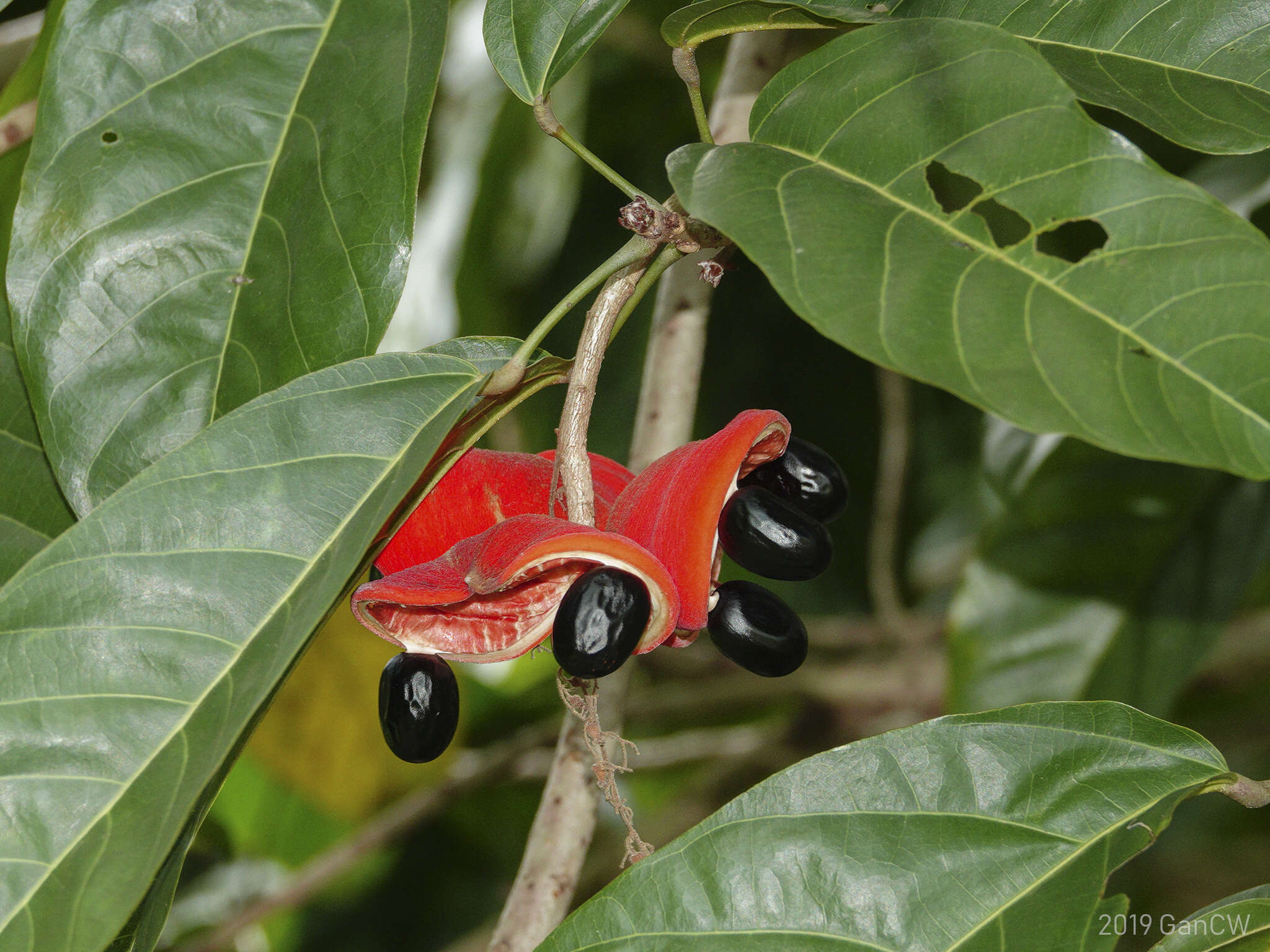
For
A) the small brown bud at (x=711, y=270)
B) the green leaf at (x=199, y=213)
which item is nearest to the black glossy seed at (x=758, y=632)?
the small brown bud at (x=711, y=270)

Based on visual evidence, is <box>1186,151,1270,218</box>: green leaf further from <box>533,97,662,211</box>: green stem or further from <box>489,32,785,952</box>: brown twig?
<box>533,97,662,211</box>: green stem

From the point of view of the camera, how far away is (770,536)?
0.76 meters

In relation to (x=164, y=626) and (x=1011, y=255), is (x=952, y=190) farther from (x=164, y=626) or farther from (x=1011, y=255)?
(x=164, y=626)

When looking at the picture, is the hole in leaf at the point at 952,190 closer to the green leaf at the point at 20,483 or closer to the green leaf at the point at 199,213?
the green leaf at the point at 199,213

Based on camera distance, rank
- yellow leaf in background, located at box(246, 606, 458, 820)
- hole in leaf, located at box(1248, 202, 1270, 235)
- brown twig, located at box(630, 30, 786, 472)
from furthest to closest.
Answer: yellow leaf in background, located at box(246, 606, 458, 820), hole in leaf, located at box(1248, 202, 1270, 235), brown twig, located at box(630, 30, 786, 472)

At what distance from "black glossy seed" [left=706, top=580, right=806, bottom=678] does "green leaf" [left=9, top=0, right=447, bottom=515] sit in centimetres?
33

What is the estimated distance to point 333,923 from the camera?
2.23 meters

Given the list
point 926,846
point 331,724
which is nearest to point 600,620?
point 926,846

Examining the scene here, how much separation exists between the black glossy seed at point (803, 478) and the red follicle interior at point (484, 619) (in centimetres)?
17

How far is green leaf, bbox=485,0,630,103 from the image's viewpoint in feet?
2.77

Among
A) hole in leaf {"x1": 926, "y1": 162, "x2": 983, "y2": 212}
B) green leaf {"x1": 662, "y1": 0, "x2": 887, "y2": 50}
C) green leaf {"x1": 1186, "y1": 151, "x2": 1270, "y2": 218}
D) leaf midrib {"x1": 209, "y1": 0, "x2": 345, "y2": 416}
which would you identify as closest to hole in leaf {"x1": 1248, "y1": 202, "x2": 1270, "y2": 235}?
green leaf {"x1": 1186, "y1": 151, "x2": 1270, "y2": 218}

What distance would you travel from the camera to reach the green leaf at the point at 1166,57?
790mm

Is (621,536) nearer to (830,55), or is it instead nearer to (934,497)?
(830,55)

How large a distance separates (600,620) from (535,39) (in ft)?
1.52
